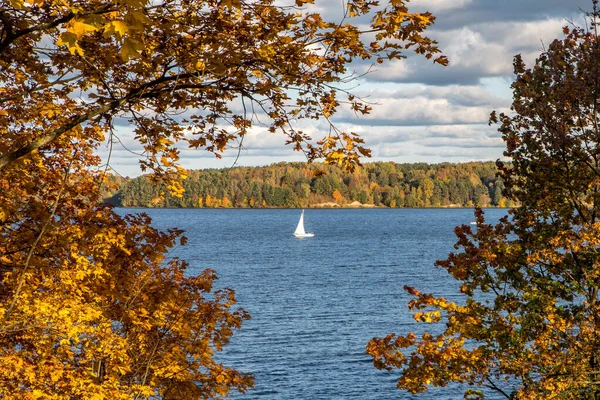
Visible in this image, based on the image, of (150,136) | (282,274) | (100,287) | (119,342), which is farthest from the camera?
(282,274)

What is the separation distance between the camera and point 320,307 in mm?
59938

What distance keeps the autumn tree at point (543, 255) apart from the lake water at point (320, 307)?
43.3ft

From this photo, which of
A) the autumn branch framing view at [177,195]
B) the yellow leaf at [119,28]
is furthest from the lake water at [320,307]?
the yellow leaf at [119,28]

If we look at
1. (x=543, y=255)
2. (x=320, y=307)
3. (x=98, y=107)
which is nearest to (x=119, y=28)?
(x=98, y=107)

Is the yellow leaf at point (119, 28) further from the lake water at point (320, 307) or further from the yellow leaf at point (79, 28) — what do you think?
the lake water at point (320, 307)

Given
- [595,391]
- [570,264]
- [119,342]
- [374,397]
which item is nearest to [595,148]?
[570,264]

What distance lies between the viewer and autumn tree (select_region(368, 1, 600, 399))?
50.0ft

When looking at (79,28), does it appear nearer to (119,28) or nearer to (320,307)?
(119,28)

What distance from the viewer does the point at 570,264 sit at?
16.5m

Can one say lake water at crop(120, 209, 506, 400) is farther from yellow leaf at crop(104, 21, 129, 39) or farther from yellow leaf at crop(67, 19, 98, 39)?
yellow leaf at crop(104, 21, 129, 39)

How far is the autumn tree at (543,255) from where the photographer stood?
15250 millimetres

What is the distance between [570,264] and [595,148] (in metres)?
2.89

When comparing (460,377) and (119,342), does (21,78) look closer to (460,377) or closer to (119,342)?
(119,342)

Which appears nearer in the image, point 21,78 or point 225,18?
point 225,18
